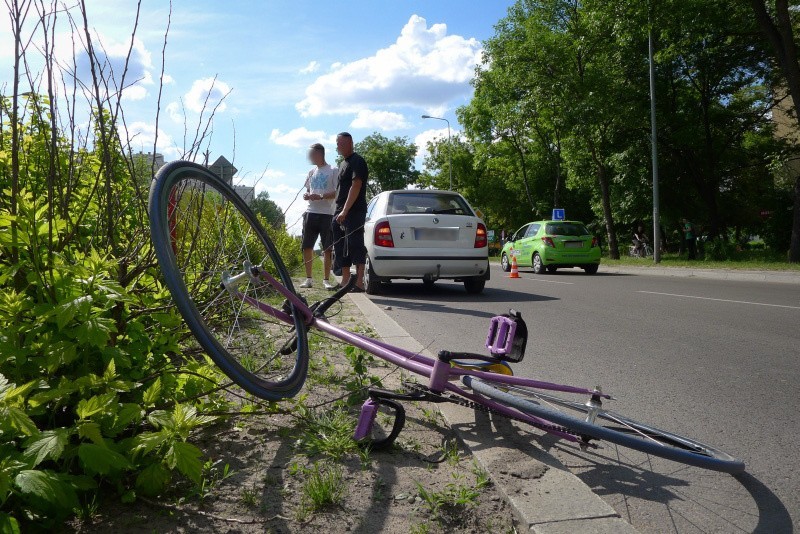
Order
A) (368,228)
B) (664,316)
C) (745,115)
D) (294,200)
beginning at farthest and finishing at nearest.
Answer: (745,115) → (368,228) → (664,316) → (294,200)

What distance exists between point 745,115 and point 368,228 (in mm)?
24994

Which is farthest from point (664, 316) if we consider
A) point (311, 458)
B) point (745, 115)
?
point (745, 115)

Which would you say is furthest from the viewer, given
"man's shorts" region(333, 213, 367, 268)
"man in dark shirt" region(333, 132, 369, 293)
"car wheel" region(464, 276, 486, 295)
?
"car wheel" region(464, 276, 486, 295)

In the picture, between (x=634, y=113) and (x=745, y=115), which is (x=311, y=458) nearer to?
(x=634, y=113)

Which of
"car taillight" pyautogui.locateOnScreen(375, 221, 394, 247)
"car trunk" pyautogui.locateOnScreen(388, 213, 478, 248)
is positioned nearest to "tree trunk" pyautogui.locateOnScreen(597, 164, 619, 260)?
"car trunk" pyautogui.locateOnScreen(388, 213, 478, 248)

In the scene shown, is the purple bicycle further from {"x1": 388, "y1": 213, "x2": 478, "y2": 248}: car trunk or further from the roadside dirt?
{"x1": 388, "y1": 213, "x2": 478, "y2": 248}: car trunk

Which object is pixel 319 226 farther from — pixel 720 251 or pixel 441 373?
pixel 720 251

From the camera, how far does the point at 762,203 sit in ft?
122

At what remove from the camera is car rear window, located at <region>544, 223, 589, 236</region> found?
19.8 meters

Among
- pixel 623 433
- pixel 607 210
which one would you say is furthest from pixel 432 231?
pixel 607 210

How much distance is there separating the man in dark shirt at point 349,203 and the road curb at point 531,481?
5.55 m

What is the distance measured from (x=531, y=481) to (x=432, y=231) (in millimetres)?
7803

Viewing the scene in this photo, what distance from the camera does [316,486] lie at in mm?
2164

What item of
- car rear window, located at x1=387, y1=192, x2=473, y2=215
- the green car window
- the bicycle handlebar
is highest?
car rear window, located at x1=387, y1=192, x2=473, y2=215
